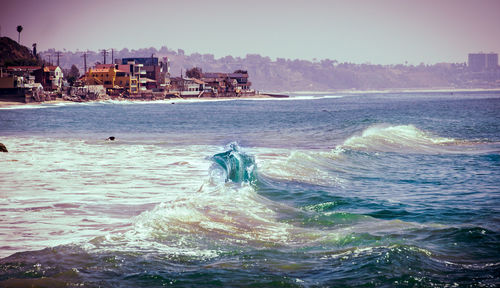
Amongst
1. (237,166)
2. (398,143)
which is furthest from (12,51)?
(237,166)

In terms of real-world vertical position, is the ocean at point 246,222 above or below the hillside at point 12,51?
below

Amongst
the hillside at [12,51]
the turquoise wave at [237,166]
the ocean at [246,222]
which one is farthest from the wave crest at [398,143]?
the hillside at [12,51]

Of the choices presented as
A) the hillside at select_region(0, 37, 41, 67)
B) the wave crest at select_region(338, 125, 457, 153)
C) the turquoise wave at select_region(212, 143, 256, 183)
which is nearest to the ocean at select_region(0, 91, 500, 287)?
the turquoise wave at select_region(212, 143, 256, 183)

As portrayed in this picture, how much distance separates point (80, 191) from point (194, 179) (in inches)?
154

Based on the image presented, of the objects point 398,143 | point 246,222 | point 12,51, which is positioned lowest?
point 246,222

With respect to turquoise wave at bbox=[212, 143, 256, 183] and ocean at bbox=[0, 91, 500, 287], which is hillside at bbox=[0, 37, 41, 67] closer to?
turquoise wave at bbox=[212, 143, 256, 183]

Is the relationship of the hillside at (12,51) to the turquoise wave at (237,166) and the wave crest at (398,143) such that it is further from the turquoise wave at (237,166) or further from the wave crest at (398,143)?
the turquoise wave at (237,166)

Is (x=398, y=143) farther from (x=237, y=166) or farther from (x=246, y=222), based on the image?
(x=246, y=222)

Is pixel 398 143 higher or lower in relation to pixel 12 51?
lower

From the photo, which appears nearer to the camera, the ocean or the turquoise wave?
the ocean

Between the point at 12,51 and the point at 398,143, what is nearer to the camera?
the point at 398,143

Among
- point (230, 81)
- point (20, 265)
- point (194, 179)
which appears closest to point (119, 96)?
point (230, 81)

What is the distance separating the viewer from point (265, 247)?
970 centimetres

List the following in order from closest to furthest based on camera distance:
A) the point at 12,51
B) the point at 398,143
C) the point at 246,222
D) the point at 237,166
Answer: the point at 246,222, the point at 237,166, the point at 398,143, the point at 12,51
